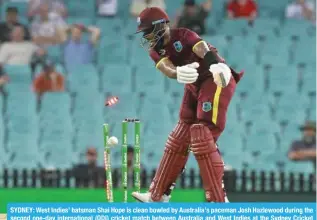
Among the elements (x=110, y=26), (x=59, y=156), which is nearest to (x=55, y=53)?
(x=110, y=26)

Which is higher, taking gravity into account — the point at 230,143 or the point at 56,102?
the point at 56,102

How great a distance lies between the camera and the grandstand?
1784 centimetres

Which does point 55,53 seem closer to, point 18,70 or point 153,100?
point 18,70

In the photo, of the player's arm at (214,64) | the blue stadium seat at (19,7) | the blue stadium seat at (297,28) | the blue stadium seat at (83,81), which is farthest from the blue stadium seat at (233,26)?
the player's arm at (214,64)

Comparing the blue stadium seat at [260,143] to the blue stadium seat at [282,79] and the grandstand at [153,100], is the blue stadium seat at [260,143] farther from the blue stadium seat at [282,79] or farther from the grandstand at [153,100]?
the blue stadium seat at [282,79]

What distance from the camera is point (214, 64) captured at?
1116 cm

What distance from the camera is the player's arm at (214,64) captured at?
1102cm

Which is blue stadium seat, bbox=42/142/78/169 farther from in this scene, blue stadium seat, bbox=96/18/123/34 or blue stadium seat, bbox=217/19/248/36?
blue stadium seat, bbox=217/19/248/36

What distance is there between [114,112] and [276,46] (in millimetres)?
2614

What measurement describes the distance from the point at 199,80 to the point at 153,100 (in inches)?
276

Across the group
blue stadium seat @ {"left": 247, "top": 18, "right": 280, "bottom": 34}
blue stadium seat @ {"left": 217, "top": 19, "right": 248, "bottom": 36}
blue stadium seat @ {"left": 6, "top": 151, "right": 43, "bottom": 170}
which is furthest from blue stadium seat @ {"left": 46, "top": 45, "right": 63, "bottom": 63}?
blue stadium seat @ {"left": 247, "top": 18, "right": 280, "bottom": 34}

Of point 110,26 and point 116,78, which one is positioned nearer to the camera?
point 116,78

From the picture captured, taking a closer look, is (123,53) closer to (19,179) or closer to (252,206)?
(19,179)

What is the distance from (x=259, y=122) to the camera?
18.3 metres
